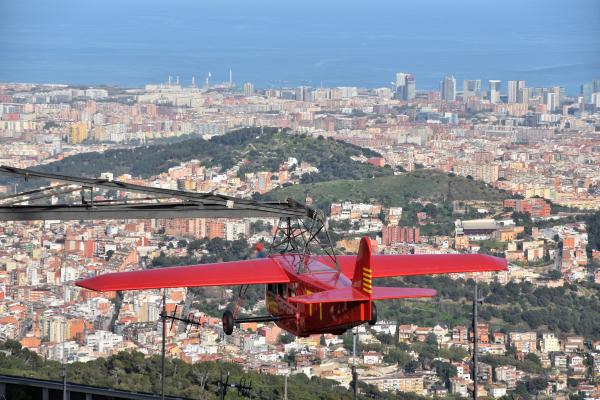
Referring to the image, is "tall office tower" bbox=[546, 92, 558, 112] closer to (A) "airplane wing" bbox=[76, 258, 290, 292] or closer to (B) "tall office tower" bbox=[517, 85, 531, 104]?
(B) "tall office tower" bbox=[517, 85, 531, 104]

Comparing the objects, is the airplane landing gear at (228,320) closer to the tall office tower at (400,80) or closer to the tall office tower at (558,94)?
the tall office tower at (558,94)

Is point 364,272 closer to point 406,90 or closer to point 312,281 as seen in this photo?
point 312,281

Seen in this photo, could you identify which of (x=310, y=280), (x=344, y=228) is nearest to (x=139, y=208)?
(x=310, y=280)

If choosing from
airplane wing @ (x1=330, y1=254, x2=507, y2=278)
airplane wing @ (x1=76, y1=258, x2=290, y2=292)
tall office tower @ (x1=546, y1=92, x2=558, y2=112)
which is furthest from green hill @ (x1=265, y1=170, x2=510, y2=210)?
tall office tower @ (x1=546, y1=92, x2=558, y2=112)

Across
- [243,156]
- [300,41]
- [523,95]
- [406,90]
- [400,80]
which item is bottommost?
[243,156]

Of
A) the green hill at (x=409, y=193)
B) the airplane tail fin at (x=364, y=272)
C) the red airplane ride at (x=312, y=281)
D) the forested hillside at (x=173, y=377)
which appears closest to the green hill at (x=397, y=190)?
the green hill at (x=409, y=193)

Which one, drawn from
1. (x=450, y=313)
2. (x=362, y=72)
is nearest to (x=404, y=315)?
(x=450, y=313)

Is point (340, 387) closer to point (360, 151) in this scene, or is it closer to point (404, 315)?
Answer: point (404, 315)
